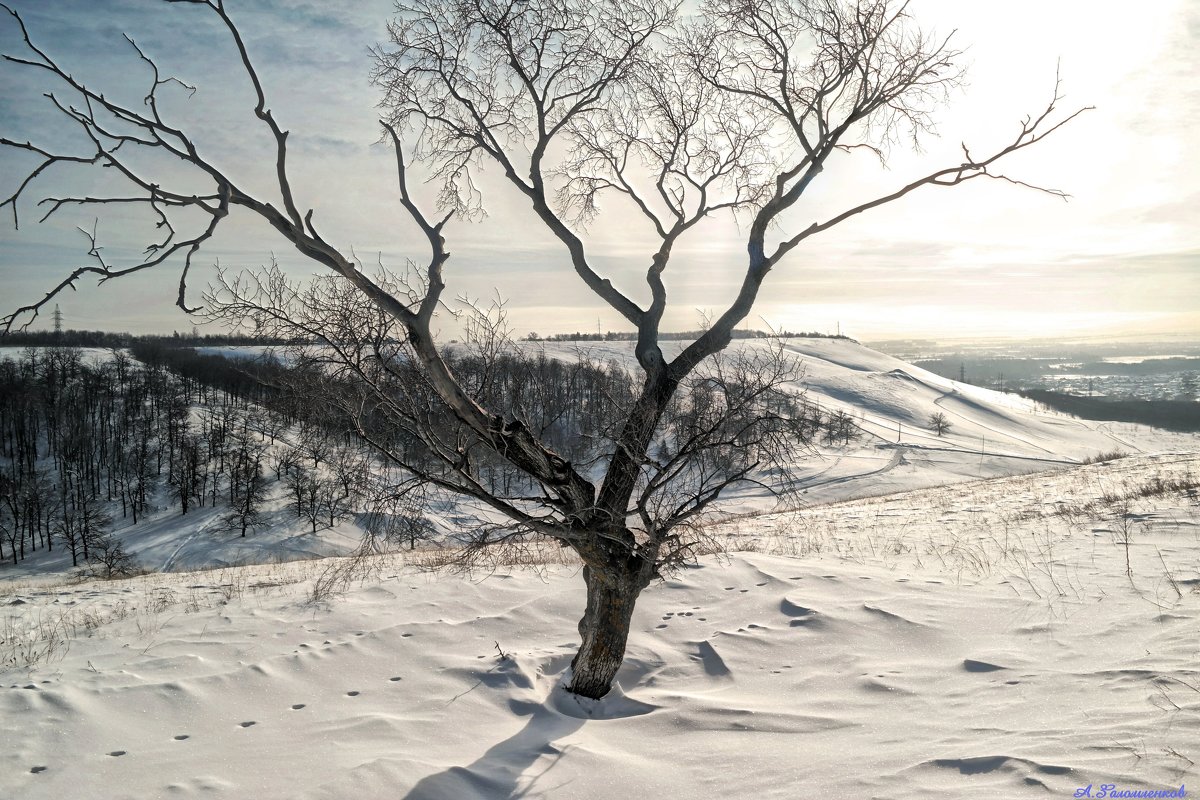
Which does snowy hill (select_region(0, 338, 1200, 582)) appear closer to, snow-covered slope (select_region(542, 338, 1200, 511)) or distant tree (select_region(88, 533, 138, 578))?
snow-covered slope (select_region(542, 338, 1200, 511))

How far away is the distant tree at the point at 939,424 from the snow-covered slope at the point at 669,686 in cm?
9727

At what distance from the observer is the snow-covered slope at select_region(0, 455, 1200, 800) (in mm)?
4426

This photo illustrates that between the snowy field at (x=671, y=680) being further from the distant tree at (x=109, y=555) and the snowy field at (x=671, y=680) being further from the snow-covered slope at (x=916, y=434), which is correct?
the distant tree at (x=109, y=555)

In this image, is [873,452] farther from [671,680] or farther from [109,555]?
[671,680]

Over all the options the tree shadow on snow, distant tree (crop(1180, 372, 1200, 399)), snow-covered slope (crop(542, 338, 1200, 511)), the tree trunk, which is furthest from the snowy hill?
distant tree (crop(1180, 372, 1200, 399))

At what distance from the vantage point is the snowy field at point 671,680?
445cm

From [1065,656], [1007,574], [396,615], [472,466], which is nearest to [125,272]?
[472,466]

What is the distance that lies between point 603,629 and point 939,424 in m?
105

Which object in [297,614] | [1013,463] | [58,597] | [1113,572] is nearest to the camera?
[1113,572]

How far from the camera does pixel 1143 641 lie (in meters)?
5.74

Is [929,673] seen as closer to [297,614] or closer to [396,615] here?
A: [396,615]

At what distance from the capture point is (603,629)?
6.12 m

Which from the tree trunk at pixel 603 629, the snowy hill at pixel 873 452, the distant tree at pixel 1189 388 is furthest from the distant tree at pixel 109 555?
the distant tree at pixel 1189 388

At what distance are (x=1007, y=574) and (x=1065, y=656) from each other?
3.16 meters
